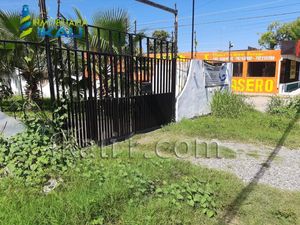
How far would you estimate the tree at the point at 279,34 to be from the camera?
1633 inches

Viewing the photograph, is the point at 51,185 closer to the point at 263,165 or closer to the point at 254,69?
the point at 263,165

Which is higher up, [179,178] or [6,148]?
[6,148]

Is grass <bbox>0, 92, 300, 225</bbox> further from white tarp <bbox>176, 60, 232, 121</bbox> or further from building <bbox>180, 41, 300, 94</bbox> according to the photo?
building <bbox>180, 41, 300, 94</bbox>

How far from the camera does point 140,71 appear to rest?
6.21 meters

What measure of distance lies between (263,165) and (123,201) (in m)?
2.82

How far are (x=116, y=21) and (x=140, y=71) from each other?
1630 mm

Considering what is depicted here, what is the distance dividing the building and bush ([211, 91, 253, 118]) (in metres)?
10.1

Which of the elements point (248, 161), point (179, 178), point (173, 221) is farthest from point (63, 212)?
point (248, 161)

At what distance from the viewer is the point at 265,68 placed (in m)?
19.5

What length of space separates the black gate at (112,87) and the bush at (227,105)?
2.05 metres

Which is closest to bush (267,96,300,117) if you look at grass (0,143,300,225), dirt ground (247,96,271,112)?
dirt ground (247,96,271,112)

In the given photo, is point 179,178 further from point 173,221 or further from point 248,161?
point 248,161

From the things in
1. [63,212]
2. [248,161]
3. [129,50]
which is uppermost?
[129,50]

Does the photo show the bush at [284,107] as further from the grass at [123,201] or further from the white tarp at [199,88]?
the grass at [123,201]
